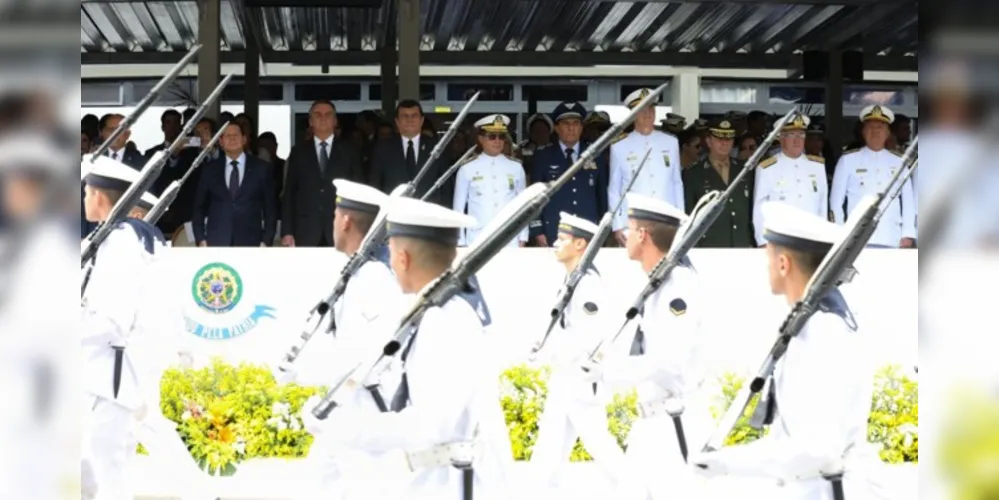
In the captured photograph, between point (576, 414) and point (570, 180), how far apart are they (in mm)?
2170

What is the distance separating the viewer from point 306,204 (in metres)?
7.91

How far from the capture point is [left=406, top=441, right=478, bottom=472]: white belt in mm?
3387

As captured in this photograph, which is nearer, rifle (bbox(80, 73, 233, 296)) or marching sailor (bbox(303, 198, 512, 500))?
marching sailor (bbox(303, 198, 512, 500))

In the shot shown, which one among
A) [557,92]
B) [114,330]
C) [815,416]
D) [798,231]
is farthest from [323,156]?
[815,416]

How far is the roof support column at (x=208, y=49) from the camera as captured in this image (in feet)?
29.9

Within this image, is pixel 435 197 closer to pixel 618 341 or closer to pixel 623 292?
pixel 623 292

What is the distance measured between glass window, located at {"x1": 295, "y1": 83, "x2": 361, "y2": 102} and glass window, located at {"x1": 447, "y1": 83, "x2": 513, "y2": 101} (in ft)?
3.77

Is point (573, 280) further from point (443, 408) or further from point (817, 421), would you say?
point (817, 421)

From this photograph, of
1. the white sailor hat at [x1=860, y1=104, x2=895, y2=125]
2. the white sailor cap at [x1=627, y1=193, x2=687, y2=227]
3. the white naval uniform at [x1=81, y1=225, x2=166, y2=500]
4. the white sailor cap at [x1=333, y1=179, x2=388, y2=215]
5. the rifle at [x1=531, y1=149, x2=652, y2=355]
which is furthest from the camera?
the white sailor hat at [x1=860, y1=104, x2=895, y2=125]

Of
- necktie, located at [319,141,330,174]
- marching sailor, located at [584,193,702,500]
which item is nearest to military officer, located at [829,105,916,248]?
marching sailor, located at [584,193,702,500]

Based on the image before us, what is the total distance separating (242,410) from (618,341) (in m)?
1.86

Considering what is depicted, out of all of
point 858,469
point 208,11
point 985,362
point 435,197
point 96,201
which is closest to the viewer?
point 985,362

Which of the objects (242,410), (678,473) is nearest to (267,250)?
(242,410)

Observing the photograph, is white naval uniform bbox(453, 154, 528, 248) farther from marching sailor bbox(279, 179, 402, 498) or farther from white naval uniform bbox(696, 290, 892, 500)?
white naval uniform bbox(696, 290, 892, 500)
